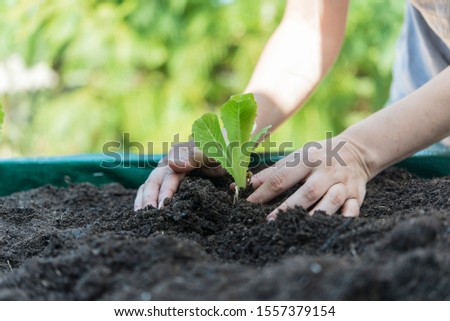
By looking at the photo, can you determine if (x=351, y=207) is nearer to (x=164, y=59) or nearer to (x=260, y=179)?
(x=260, y=179)

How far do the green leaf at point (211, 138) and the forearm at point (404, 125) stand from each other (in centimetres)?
31

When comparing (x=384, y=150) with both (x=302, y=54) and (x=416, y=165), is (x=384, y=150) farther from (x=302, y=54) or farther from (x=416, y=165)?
(x=302, y=54)

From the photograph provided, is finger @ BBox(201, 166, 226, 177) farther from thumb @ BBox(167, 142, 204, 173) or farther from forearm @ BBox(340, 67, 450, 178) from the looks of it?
forearm @ BBox(340, 67, 450, 178)

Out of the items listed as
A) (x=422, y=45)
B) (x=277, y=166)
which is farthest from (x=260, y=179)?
(x=422, y=45)

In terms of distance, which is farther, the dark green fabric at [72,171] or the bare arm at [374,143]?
the dark green fabric at [72,171]

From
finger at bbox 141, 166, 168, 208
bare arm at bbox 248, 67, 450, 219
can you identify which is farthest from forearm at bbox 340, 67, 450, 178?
finger at bbox 141, 166, 168, 208

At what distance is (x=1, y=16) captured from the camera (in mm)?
3965

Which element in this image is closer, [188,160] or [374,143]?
[374,143]

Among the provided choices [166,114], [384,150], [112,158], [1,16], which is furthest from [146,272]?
[1,16]

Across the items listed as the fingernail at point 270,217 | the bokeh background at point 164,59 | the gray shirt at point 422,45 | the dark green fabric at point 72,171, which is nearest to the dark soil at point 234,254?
the fingernail at point 270,217

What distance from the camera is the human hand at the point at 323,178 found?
4.51 ft

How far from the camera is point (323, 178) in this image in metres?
1.39

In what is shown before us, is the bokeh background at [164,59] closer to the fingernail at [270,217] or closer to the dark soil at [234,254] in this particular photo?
the dark soil at [234,254]

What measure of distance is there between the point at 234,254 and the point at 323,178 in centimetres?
35
